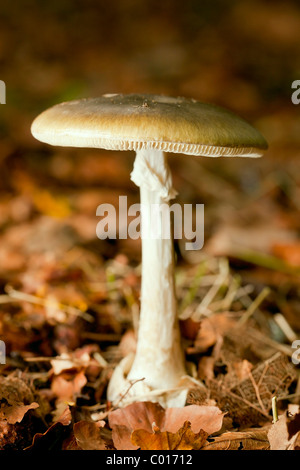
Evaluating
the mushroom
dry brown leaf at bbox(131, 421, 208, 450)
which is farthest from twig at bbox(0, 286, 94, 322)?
dry brown leaf at bbox(131, 421, 208, 450)

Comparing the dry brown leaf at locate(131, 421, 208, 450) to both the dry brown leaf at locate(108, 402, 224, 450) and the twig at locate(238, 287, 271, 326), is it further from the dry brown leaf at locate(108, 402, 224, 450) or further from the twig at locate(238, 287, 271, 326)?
the twig at locate(238, 287, 271, 326)

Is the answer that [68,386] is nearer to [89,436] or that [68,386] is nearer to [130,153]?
[89,436]

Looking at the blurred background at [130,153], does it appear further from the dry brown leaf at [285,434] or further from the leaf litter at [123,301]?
the dry brown leaf at [285,434]

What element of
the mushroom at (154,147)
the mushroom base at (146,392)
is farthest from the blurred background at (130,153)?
the mushroom at (154,147)

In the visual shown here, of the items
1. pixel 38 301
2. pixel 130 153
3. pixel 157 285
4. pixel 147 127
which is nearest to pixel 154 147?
pixel 147 127

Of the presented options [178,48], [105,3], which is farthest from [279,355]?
[105,3]

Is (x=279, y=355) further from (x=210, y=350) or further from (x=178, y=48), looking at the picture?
(x=178, y=48)

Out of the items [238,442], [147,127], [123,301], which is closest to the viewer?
[147,127]
